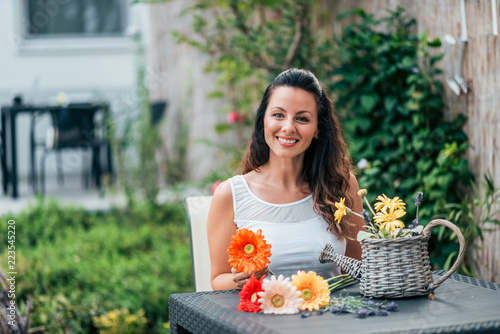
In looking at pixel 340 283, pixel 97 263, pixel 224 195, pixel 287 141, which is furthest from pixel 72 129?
pixel 340 283

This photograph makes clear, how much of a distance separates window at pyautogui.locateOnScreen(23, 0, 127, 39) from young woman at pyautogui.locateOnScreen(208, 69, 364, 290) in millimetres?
7148

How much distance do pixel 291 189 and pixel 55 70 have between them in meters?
6.87

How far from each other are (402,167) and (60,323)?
6.02 ft

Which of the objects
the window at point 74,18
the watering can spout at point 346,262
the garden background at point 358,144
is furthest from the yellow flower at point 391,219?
the window at point 74,18

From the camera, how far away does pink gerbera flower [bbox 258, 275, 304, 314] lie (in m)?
1.48

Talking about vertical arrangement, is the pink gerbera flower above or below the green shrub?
above

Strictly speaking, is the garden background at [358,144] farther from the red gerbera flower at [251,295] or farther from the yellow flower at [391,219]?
the red gerbera flower at [251,295]

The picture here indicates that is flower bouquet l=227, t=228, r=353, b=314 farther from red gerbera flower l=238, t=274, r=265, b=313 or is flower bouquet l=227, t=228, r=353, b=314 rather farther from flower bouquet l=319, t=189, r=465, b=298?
flower bouquet l=319, t=189, r=465, b=298

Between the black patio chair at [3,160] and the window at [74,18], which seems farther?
the window at [74,18]

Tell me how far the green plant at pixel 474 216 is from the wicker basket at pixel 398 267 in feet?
4.24

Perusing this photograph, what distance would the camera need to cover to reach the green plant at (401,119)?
3119mm

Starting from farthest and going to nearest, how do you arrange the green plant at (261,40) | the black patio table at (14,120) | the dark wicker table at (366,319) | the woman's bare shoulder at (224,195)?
the black patio table at (14,120) → the green plant at (261,40) → the woman's bare shoulder at (224,195) → the dark wicker table at (366,319)

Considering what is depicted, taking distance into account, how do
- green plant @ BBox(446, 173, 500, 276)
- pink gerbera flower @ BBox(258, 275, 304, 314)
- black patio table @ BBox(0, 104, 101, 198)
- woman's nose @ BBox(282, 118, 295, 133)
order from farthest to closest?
black patio table @ BBox(0, 104, 101, 198), green plant @ BBox(446, 173, 500, 276), woman's nose @ BBox(282, 118, 295, 133), pink gerbera flower @ BBox(258, 275, 304, 314)

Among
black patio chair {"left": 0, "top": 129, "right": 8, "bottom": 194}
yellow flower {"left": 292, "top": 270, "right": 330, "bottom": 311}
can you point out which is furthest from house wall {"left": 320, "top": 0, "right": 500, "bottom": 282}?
black patio chair {"left": 0, "top": 129, "right": 8, "bottom": 194}
